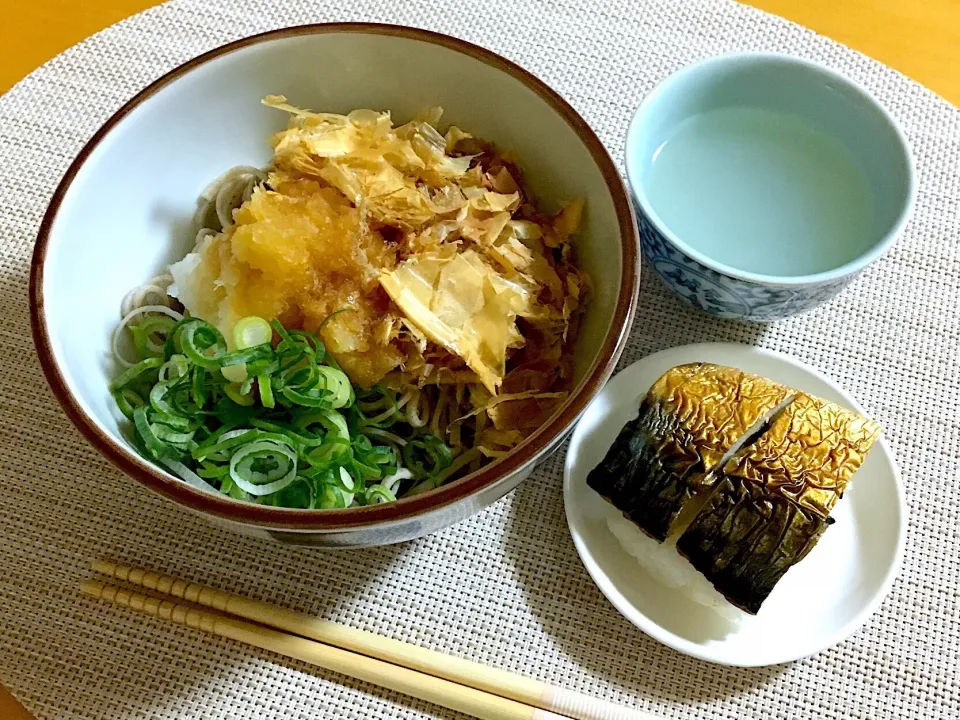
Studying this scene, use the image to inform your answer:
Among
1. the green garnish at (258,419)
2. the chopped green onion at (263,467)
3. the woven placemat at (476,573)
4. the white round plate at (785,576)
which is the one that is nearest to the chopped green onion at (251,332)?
the green garnish at (258,419)

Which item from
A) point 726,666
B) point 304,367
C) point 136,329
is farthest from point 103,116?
point 726,666

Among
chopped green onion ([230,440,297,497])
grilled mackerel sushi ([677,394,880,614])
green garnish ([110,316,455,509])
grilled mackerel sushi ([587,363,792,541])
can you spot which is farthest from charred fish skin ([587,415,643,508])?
chopped green onion ([230,440,297,497])

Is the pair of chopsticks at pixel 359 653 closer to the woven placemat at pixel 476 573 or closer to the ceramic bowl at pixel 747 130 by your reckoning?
the woven placemat at pixel 476 573

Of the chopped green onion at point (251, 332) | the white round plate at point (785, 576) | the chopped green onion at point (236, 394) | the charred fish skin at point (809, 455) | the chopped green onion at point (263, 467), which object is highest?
the chopped green onion at point (251, 332)

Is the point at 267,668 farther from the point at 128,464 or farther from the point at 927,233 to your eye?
the point at 927,233

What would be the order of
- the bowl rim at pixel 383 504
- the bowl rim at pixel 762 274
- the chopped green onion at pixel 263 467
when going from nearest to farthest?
the bowl rim at pixel 383 504 → the chopped green onion at pixel 263 467 → the bowl rim at pixel 762 274

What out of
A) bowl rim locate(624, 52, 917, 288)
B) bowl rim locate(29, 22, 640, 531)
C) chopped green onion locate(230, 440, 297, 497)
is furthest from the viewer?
bowl rim locate(624, 52, 917, 288)

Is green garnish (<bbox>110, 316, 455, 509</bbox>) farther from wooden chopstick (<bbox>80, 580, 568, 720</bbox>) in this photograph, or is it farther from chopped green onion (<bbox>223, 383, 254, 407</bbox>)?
wooden chopstick (<bbox>80, 580, 568, 720</bbox>)
